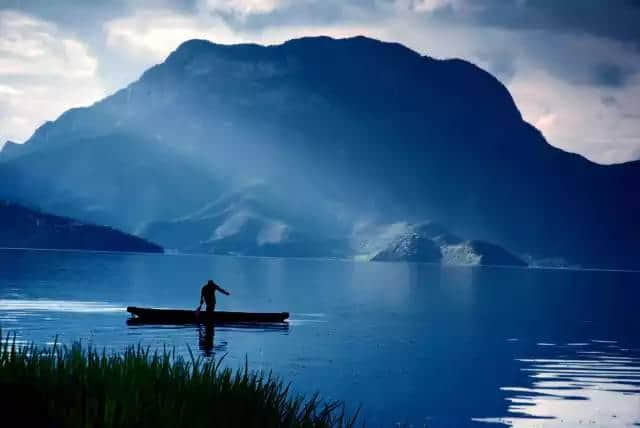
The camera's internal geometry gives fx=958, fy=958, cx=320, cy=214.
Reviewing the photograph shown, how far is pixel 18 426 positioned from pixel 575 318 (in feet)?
303

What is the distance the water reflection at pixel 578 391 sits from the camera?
3722 centimetres

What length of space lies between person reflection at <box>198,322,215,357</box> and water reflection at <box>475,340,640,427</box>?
17074 millimetres

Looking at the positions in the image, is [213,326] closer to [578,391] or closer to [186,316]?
[186,316]

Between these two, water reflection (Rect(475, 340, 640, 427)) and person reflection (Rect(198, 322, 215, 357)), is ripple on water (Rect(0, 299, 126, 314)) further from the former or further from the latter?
water reflection (Rect(475, 340, 640, 427))

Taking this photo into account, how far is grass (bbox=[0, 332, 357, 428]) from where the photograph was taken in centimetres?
1384

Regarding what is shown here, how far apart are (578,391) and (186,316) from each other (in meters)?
33.0

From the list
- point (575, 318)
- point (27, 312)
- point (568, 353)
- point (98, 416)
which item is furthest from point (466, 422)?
point (575, 318)

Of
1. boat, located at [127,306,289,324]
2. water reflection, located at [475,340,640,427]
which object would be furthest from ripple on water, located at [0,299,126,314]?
water reflection, located at [475,340,640,427]

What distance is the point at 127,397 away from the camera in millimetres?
14414

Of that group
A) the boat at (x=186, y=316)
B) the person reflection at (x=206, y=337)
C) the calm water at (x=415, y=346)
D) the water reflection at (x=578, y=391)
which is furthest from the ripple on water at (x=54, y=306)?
the water reflection at (x=578, y=391)

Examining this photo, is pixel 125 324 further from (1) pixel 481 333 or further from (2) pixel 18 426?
(2) pixel 18 426

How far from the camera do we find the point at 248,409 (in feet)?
53.1

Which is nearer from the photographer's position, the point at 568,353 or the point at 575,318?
the point at 568,353

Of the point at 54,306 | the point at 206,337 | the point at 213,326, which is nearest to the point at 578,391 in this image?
the point at 206,337
